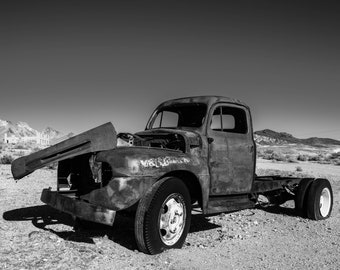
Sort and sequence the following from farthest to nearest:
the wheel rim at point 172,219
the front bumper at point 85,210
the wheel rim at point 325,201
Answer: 1. the wheel rim at point 325,201
2. the wheel rim at point 172,219
3. the front bumper at point 85,210

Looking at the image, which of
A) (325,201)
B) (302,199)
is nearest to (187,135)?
(302,199)

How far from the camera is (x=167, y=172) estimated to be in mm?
4383

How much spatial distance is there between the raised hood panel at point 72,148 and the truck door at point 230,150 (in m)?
Result: 1.67

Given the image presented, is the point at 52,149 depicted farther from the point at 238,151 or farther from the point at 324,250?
the point at 324,250

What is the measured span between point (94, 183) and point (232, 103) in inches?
105

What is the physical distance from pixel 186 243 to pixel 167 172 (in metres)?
1.15

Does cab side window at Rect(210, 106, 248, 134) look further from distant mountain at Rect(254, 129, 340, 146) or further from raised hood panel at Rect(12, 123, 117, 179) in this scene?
distant mountain at Rect(254, 129, 340, 146)

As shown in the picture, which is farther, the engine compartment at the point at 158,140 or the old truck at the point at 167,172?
the engine compartment at the point at 158,140

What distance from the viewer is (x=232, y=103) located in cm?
610

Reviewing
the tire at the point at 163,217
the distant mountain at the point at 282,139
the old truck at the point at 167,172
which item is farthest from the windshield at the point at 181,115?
the distant mountain at the point at 282,139

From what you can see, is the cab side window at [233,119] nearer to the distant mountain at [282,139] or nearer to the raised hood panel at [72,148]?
the raised hood panel at [72,148]

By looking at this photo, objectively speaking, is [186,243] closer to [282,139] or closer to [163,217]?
[163,217]

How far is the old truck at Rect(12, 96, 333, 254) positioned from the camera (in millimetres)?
4113

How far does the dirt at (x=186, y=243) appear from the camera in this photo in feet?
13.1
